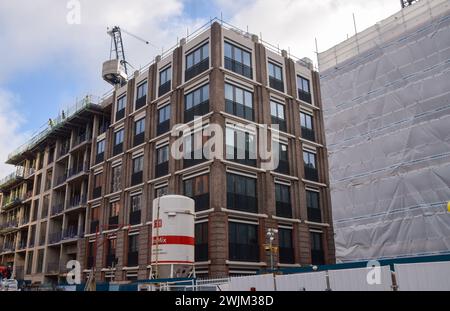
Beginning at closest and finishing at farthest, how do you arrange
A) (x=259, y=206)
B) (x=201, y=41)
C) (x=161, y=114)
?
(x=259, y=206)
(x=201, y=41)
(x=161, y=114)

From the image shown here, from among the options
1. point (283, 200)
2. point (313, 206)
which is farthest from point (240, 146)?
point (313, 206)

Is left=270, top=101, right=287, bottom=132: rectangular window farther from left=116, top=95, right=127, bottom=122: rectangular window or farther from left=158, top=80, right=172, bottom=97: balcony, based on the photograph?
left=116, top=95, right=127, bottom=122: rectangular window

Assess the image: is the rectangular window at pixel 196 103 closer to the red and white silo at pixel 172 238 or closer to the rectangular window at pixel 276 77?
the rectangular window at pixel 276 77

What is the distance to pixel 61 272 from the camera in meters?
43.5

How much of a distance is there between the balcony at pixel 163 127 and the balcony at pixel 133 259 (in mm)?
10296

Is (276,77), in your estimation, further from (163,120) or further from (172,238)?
(172,238)

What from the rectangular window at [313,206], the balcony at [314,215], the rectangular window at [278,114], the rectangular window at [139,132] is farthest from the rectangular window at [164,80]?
the balcony at [314,215]

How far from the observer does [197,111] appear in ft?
106

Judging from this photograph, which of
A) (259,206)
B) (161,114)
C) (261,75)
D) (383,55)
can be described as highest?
(261,75)

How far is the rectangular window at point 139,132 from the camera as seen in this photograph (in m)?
37.8

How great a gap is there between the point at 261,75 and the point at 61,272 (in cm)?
2911

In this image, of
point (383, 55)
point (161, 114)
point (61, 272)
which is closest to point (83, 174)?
point (61, 272)

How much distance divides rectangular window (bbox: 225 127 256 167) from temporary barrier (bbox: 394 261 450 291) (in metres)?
18.4

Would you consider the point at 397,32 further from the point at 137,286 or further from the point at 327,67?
the point at 137,286
